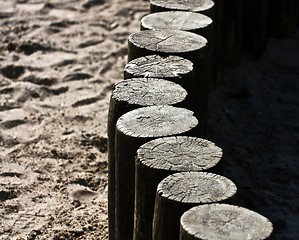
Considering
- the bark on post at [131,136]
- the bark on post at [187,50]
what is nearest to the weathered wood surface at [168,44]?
the bark on post at [187,50]

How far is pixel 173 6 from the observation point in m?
4.57

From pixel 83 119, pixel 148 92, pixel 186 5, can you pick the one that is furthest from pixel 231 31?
pixel 148 92

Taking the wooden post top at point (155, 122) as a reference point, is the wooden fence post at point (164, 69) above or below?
above

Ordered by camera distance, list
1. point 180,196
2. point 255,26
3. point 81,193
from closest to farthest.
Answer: point 180,196, point 81,193, point 255,26

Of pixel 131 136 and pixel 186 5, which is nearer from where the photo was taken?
pixel 131 136

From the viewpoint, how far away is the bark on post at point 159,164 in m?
2.94

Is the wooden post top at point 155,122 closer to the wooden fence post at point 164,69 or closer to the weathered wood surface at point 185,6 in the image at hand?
the wooden fence post at point 164,69

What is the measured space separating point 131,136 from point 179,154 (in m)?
0.23

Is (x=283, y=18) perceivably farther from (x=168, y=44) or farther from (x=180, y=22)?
(x=168, y=44)

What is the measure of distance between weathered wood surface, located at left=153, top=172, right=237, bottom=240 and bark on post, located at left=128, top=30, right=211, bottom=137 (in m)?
1.00

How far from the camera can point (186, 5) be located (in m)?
4.59

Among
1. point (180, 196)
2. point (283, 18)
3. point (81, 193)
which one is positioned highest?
point (180, 196)

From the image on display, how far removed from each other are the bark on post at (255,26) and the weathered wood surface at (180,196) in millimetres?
2710

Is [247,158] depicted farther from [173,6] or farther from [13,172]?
[13,172]
